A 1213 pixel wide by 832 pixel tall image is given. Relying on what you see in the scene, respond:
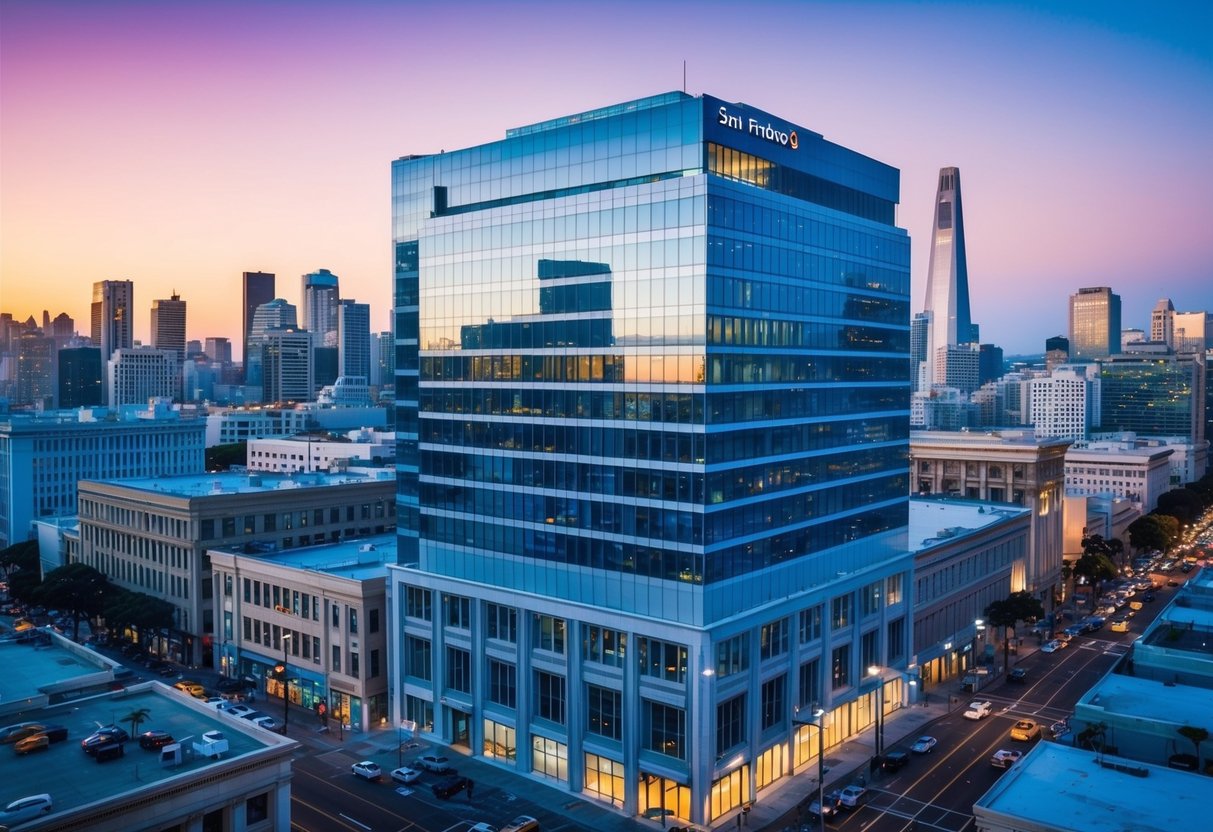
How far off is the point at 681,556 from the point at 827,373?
24150 millimetres

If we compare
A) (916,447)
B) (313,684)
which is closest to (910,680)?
(313,684)

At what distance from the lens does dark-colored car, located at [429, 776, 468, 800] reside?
69.4 m

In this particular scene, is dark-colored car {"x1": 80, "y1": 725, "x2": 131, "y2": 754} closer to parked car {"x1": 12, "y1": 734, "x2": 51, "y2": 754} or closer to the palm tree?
the palm tree

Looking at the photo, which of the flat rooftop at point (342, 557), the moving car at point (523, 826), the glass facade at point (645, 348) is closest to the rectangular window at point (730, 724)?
the glass facade at point (645, 348)

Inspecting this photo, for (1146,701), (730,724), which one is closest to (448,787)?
(730,724)

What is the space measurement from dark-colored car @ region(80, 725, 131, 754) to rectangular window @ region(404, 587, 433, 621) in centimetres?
2943

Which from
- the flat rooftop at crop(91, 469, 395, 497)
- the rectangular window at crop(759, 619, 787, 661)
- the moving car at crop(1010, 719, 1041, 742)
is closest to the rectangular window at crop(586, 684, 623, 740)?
the rectangular window at crop(759, 619, 787, 661)

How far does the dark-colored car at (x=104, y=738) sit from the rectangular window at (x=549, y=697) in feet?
97.3

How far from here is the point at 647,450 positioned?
6831 centimetres

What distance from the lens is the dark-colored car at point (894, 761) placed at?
74.2 meters

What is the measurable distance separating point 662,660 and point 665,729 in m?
4.96

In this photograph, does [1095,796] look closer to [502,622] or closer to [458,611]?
[502,622]

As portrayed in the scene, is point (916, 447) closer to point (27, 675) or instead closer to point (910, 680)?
point (910, 680)

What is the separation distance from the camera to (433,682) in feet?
267
